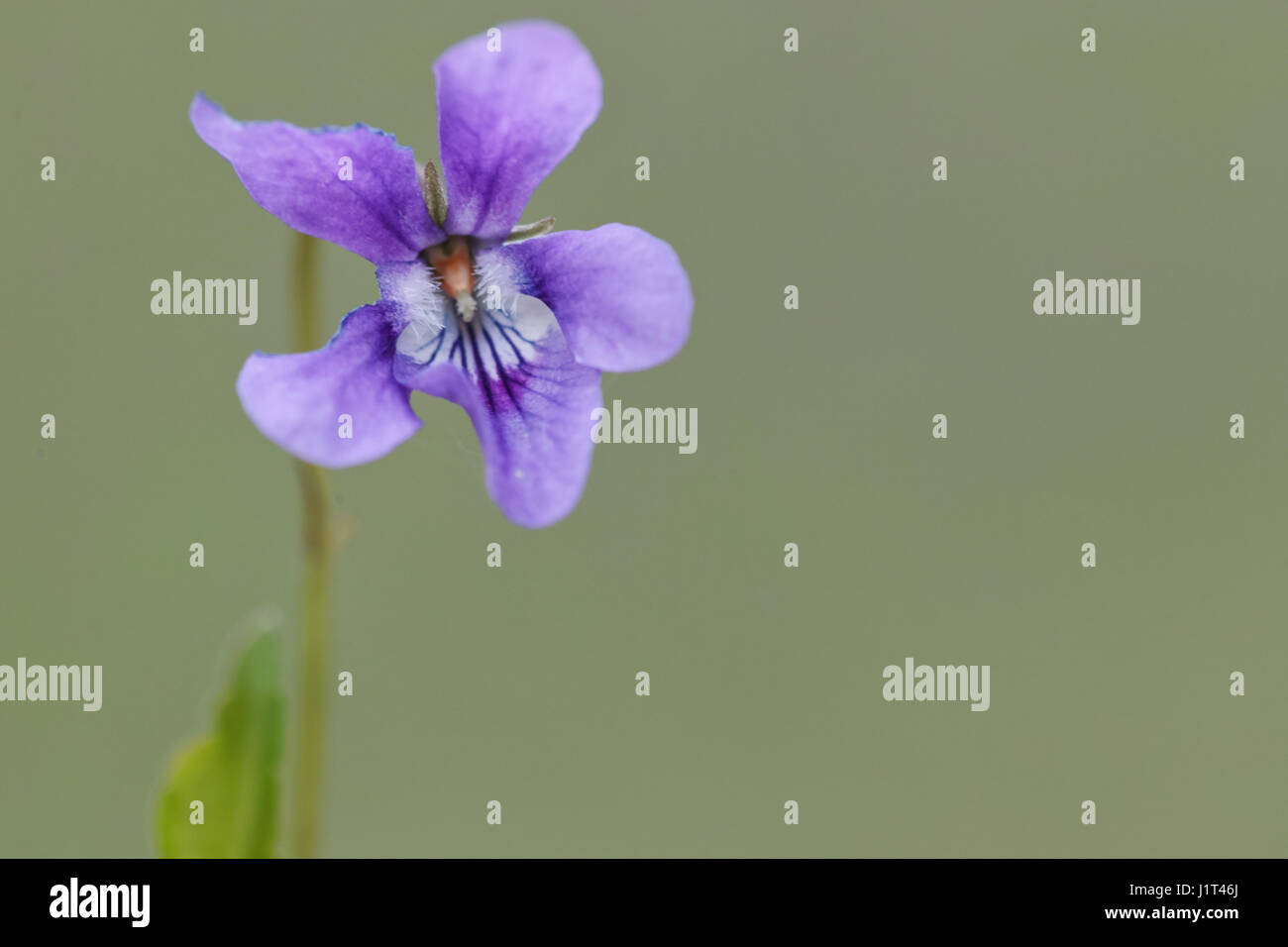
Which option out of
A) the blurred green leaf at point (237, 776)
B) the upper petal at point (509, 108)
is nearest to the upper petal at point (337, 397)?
the upper petal at point (509, 108)

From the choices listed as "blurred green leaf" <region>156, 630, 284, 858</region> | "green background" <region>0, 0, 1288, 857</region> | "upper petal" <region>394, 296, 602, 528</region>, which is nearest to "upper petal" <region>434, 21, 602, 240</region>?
"upper petal" <region>394, 296, 602, 528</region>

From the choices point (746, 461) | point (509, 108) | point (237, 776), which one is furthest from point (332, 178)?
point (746, 461)

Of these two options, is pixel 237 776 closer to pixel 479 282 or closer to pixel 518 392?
pixel 518 392

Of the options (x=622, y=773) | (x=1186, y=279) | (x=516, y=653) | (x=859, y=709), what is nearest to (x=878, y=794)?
(x=859, y=709)

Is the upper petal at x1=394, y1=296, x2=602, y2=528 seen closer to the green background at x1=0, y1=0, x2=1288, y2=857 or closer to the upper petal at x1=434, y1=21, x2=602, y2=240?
the upper petal at x1=434, y1=21, x2=602, y2=240

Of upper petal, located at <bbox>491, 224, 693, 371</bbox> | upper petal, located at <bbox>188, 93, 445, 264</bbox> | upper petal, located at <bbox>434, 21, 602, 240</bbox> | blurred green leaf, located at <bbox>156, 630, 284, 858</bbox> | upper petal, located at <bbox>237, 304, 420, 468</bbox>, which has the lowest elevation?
blurred green leaf, located at <bbox>156, 630, 284, 858</bbox>

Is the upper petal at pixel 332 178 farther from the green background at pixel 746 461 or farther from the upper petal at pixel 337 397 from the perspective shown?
the green background at pixel 746 461
